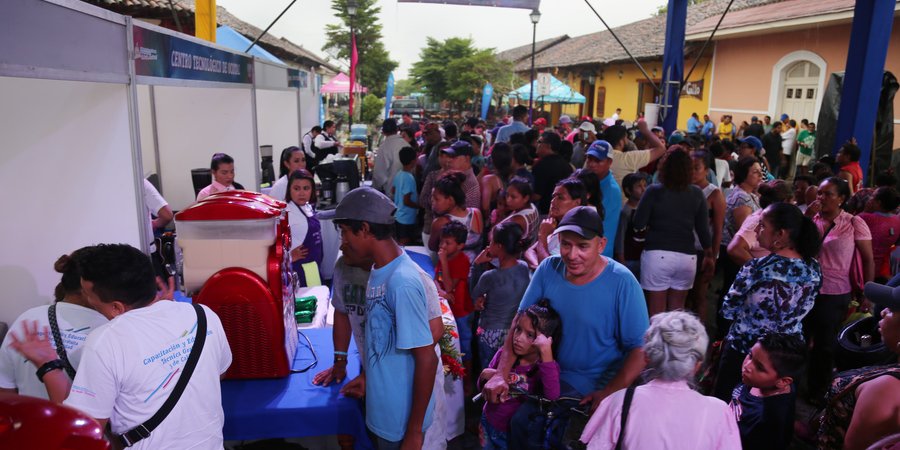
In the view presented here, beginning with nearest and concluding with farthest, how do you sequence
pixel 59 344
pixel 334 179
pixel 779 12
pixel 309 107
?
pixel 59 344 < pixel 334 179 < pixel 309 107 < pixel 779 12

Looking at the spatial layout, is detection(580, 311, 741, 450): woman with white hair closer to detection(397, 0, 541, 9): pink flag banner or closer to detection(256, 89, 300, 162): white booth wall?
detection(397, 0, 541, 9): pink flag banner

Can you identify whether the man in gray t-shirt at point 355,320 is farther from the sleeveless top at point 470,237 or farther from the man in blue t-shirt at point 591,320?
the sleeveless top at point 470,237

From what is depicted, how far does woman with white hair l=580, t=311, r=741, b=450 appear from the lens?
195 centimetres

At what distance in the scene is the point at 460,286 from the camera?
412cm

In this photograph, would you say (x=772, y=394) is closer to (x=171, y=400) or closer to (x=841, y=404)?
(x=841, y=404)

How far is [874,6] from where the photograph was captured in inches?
264

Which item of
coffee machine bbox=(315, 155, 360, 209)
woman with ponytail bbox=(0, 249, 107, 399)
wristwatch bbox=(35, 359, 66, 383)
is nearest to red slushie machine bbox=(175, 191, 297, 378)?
woman with ponytail bbox=(0, 249, 107, 399)

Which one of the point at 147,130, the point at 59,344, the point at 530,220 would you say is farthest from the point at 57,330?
the point at 147,130

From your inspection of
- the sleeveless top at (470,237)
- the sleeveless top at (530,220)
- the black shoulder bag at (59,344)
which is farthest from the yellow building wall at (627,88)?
the black shoulder bag at (59,344)

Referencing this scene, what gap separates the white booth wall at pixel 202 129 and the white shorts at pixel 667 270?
4.71 metres

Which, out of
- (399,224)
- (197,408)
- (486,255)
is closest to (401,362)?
(197,408)

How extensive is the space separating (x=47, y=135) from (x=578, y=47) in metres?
31.7

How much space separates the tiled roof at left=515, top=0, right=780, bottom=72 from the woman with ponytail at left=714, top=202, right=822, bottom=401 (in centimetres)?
1617

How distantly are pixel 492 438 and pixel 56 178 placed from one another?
292 cm
